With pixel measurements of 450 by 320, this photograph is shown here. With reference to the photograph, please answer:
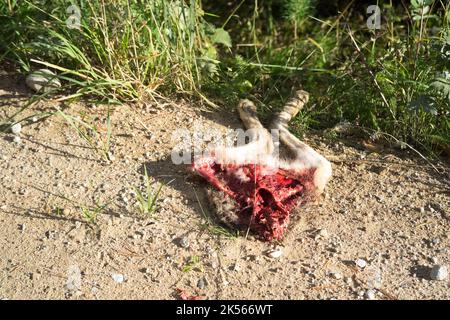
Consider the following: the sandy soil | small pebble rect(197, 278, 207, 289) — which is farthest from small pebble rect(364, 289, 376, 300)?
small pebble rect(197, 278, 207, 289)

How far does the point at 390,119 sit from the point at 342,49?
0.99 meters

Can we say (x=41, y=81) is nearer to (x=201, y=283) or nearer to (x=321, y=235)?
(x=201, y=283)

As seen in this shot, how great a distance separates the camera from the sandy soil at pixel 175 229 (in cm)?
329

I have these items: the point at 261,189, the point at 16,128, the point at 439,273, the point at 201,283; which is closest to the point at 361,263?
the point at 439,273

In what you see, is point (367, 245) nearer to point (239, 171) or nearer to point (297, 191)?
point (297, 191)

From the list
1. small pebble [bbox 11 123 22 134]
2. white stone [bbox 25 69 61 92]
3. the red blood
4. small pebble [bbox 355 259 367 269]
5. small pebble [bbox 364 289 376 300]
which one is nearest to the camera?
small pebble [bbox 364 289 376 300]

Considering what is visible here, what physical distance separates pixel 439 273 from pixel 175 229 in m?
1.15

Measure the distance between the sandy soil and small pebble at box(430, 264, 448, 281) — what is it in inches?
1.0

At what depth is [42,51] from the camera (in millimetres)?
4270

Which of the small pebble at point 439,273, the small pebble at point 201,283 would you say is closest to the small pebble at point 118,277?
the small pebble at point 201,283

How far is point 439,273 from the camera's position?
335 cm

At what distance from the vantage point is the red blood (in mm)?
3537

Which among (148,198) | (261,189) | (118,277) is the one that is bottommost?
(118,277)

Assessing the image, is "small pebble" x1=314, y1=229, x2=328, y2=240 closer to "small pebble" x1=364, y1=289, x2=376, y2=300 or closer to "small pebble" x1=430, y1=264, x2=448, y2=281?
"small pebble" x1=364, y1=289, x2=376, y2=300
